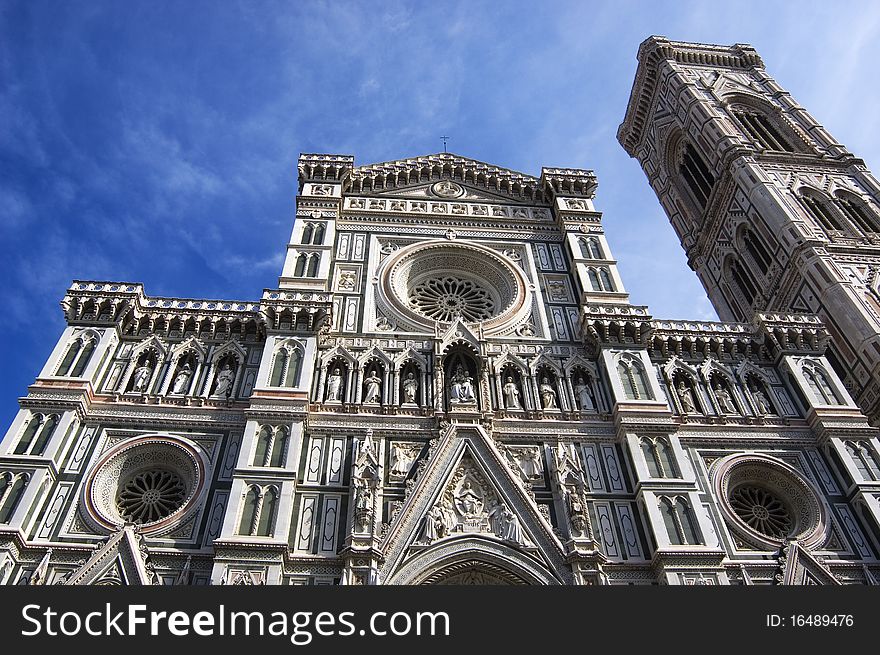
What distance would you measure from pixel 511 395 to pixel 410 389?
228 centimetres

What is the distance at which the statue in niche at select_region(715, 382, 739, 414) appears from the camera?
54.5 ft

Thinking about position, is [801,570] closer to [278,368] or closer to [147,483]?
[278,368]

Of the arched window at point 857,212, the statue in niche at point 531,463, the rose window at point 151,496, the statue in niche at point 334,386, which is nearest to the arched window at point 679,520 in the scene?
the statue in niche at point 531,463

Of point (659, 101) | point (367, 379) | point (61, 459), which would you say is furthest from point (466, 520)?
point (659, 101)

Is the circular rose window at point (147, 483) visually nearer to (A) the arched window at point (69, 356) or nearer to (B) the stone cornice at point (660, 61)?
(A) the arched window at point (69, 356)

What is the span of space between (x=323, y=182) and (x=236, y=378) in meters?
8.31

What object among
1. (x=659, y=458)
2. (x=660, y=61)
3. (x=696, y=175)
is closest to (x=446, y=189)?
(x=659, y=458)

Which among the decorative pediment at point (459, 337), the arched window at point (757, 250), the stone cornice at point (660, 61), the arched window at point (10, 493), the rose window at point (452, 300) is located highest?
the stone cornice at point (660, 61)

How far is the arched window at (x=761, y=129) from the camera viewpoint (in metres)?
29.9

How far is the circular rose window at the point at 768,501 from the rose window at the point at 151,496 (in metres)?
10.9

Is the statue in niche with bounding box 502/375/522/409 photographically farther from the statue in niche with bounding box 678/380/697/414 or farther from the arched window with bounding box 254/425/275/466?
the arched window with bounding box 254/425/275/466

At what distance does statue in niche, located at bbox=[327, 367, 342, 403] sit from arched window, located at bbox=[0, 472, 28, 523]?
6.02 meters

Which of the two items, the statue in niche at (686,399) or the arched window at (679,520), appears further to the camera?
the statue in niche at (686,399)

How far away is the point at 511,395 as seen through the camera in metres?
16.4
